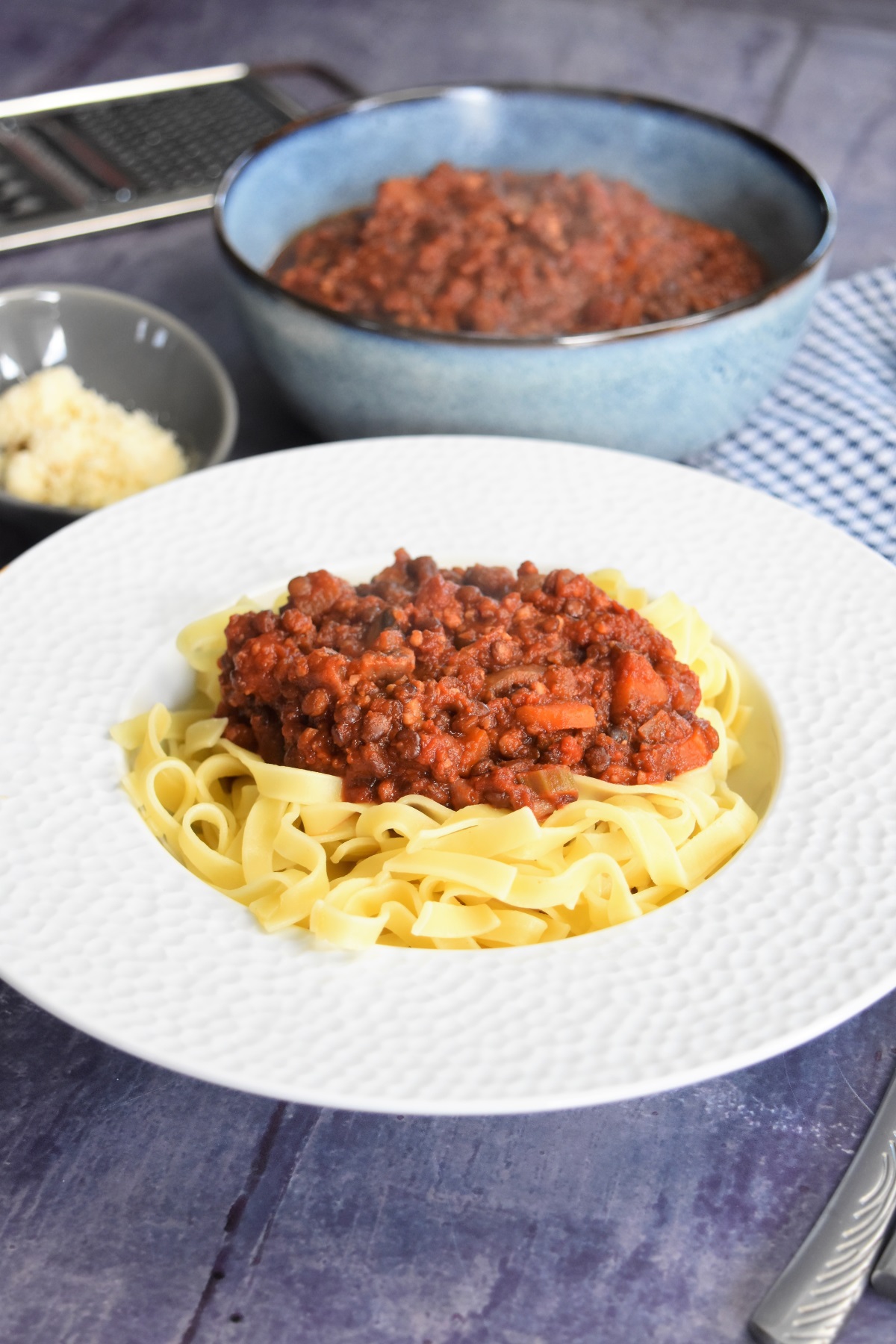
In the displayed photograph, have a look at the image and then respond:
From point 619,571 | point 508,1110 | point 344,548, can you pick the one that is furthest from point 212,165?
point 508,1110

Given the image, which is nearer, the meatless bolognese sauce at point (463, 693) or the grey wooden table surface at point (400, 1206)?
the grey wooden table surface at point (400, 1206)

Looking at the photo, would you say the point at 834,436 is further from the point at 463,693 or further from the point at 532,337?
the point at 463,693

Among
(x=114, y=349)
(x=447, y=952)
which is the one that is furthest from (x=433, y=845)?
(x=114, y=349)

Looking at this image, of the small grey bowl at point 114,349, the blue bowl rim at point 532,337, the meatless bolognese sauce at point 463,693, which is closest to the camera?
the meatless bolognese sauce at point 463,693

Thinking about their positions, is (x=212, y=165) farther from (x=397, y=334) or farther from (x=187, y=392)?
(x=397, y=334)

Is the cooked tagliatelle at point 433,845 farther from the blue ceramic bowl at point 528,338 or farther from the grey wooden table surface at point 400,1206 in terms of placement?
the blue ceramic bowl at point 528,338

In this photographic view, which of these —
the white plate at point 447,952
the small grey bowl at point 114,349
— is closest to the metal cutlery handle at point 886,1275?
the white plate at point 447,952
